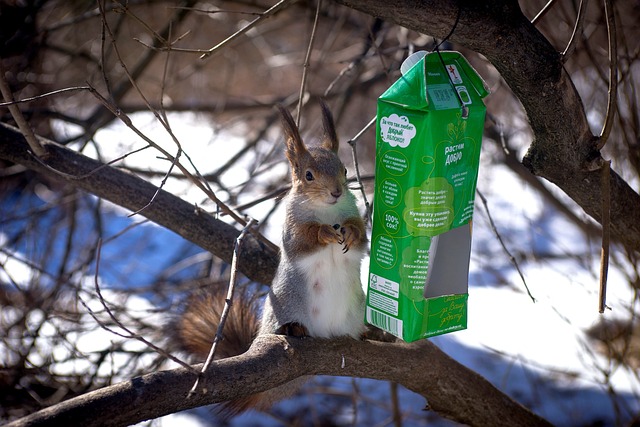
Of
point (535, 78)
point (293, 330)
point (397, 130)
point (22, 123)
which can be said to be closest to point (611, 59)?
point (535, 78)

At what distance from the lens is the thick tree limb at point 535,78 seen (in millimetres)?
1290

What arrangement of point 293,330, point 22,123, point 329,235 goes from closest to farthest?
point 329,235, point 293,330, point 22,123

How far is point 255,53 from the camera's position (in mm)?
6727

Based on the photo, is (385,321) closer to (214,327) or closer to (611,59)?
(214,327)

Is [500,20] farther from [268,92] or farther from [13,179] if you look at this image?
[268,92]

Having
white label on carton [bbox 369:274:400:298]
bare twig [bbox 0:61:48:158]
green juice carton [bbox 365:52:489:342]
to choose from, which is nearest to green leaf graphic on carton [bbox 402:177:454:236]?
green juice carton [bbox 365:52:489:342]

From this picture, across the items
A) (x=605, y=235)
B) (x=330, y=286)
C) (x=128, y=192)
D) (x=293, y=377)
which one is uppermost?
(x=128, y=192)

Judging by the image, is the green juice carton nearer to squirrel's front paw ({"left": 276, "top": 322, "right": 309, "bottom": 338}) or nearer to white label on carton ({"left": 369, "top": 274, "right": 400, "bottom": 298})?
white label on carton ({"left": 369, "top": 274, "right": 400, "bottom": 298})

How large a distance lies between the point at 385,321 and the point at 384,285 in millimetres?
85

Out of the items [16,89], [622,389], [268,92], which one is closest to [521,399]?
[622,389]

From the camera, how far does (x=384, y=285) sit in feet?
4.70

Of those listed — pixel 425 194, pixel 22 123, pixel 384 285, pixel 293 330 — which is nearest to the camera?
pixel 425 194

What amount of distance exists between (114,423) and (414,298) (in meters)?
0.65

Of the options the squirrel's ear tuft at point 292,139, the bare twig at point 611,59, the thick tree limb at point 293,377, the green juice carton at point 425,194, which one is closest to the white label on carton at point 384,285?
the green juice carton at point 425,194
